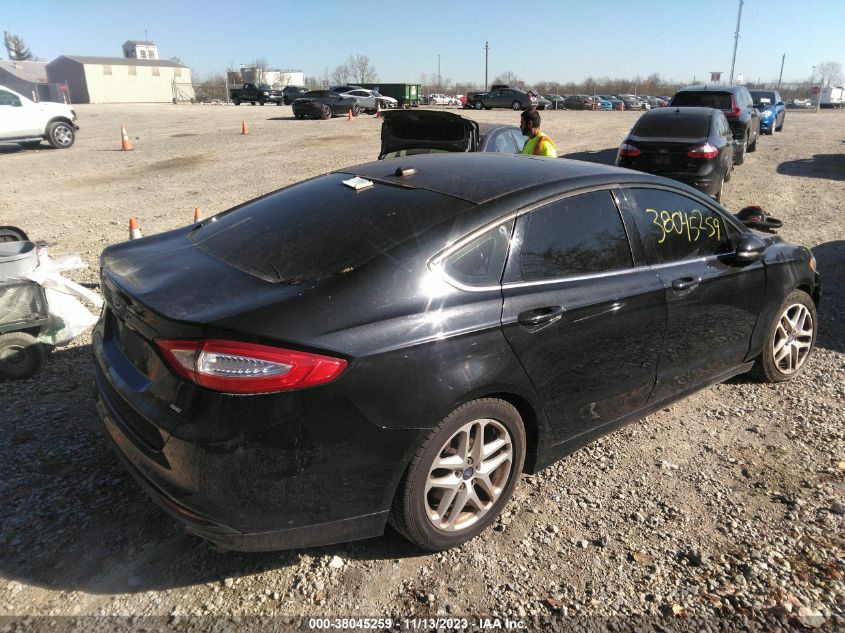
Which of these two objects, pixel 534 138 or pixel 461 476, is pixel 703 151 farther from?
pixel 461 476

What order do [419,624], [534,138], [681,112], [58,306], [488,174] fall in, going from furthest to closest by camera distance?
[681,112] → [534,138] → [58,306] → [488,174] → [419,624]

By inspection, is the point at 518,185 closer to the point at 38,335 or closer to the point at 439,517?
the point at 439,517

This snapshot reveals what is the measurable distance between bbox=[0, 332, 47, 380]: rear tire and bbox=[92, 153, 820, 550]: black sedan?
162cm

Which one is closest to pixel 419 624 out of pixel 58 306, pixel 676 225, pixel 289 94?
pixel 676 225

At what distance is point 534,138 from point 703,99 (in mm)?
10217

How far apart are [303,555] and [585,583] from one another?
1.25 metres

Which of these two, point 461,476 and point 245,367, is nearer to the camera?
point 245,367

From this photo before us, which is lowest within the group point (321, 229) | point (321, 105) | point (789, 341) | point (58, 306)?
point (789, 341)

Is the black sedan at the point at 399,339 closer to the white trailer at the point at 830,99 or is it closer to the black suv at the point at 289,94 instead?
the black suv at the point at 289,94

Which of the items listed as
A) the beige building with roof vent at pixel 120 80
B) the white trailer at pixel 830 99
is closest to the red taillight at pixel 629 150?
the beige building with roof vent at pixel 120 80

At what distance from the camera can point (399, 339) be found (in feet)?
7.78

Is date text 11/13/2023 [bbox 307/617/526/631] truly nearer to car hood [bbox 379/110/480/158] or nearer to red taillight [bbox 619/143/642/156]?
car hood [bbox 379/110/480/158]

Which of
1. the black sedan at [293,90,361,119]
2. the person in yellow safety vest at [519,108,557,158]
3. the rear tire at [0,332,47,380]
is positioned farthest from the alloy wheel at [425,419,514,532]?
the black sedan at [293,90,361,119]

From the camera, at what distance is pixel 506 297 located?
2.71 meters
